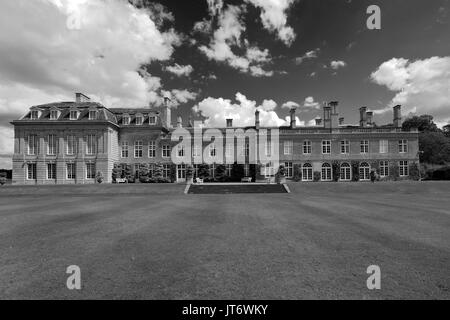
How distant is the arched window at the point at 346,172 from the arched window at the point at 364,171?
5.38 feet

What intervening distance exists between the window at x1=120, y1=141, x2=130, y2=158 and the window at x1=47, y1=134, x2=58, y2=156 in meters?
9.80

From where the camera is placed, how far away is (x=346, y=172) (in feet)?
Answer: 145

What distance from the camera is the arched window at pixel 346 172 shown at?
44156 millimetres

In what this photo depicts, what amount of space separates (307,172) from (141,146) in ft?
92.7

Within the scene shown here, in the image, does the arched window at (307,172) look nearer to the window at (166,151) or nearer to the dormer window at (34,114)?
the window at (166,151)

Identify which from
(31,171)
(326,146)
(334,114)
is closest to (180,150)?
(31,171)

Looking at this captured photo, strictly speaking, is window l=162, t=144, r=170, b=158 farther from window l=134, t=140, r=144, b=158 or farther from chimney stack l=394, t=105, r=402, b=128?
chimney stack l=394, t=105, r=402, b=128

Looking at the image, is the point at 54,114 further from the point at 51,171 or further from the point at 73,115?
Answer: the point at 51,171

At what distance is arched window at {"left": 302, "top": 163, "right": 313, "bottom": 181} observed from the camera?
44.5m

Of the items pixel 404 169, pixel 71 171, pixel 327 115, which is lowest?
pixel 404 169

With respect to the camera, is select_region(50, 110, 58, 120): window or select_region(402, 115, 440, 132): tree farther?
select_region(402, 115, 440, 132): tree

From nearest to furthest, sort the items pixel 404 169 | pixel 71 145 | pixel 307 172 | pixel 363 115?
pixel 71 145, pixel 404 169, pixel 307 172, pixel 363 115

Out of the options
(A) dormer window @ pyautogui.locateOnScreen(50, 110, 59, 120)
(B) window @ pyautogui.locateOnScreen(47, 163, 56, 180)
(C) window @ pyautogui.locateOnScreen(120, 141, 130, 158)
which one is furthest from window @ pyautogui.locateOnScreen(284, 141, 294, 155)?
(B) window @ pyautogui.locateOnScreen(47, 163, 56, 180)
